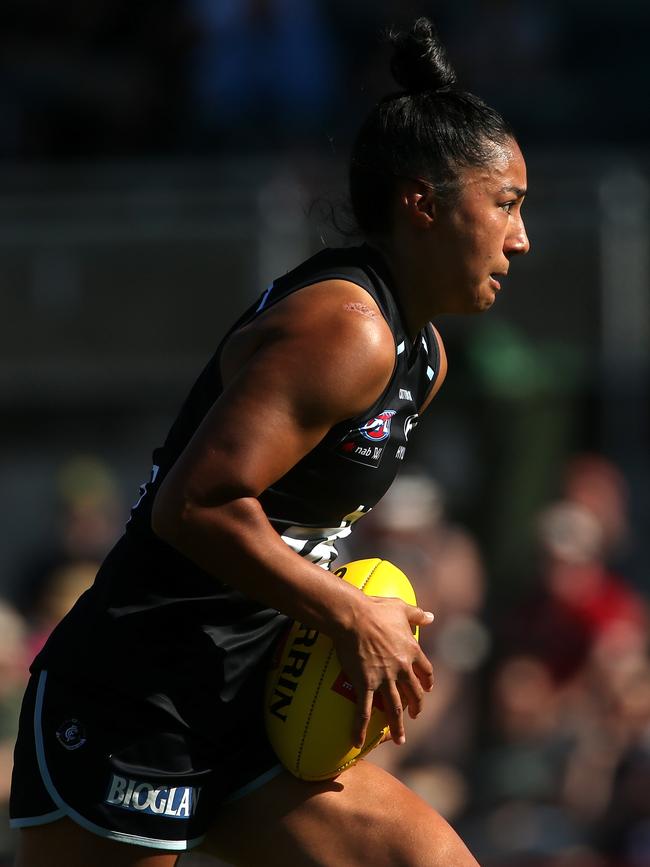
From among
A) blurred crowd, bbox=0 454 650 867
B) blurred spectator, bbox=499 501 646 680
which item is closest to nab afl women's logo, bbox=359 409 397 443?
blurred crowd, bbox=0 454 650 867

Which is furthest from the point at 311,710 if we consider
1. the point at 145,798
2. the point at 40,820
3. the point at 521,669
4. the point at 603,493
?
the point at 603,493

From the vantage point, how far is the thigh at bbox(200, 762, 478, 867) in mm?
2973

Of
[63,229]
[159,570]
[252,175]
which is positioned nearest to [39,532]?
[63,229]

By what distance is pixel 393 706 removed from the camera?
112 inches

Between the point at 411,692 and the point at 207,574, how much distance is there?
48cm

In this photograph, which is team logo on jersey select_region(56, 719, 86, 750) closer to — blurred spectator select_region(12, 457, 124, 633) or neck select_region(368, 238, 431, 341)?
neck select_region(368, 238, 431, 341)

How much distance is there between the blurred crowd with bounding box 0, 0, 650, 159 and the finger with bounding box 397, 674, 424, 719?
6197mm

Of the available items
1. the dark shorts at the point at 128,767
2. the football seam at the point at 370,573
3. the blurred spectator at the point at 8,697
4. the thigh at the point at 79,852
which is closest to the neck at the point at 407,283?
the football seam at the point at 370,573

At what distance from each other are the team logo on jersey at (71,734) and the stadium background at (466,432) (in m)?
3.36

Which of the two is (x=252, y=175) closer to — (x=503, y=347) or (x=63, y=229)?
(x=63, y=229)

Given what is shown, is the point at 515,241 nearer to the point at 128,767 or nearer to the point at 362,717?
the point at 362,717

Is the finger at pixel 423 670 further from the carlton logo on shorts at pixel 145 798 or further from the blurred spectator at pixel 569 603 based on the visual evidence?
the blurred spectator at pixel 569 603

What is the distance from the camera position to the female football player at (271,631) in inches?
115

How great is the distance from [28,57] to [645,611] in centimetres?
561
